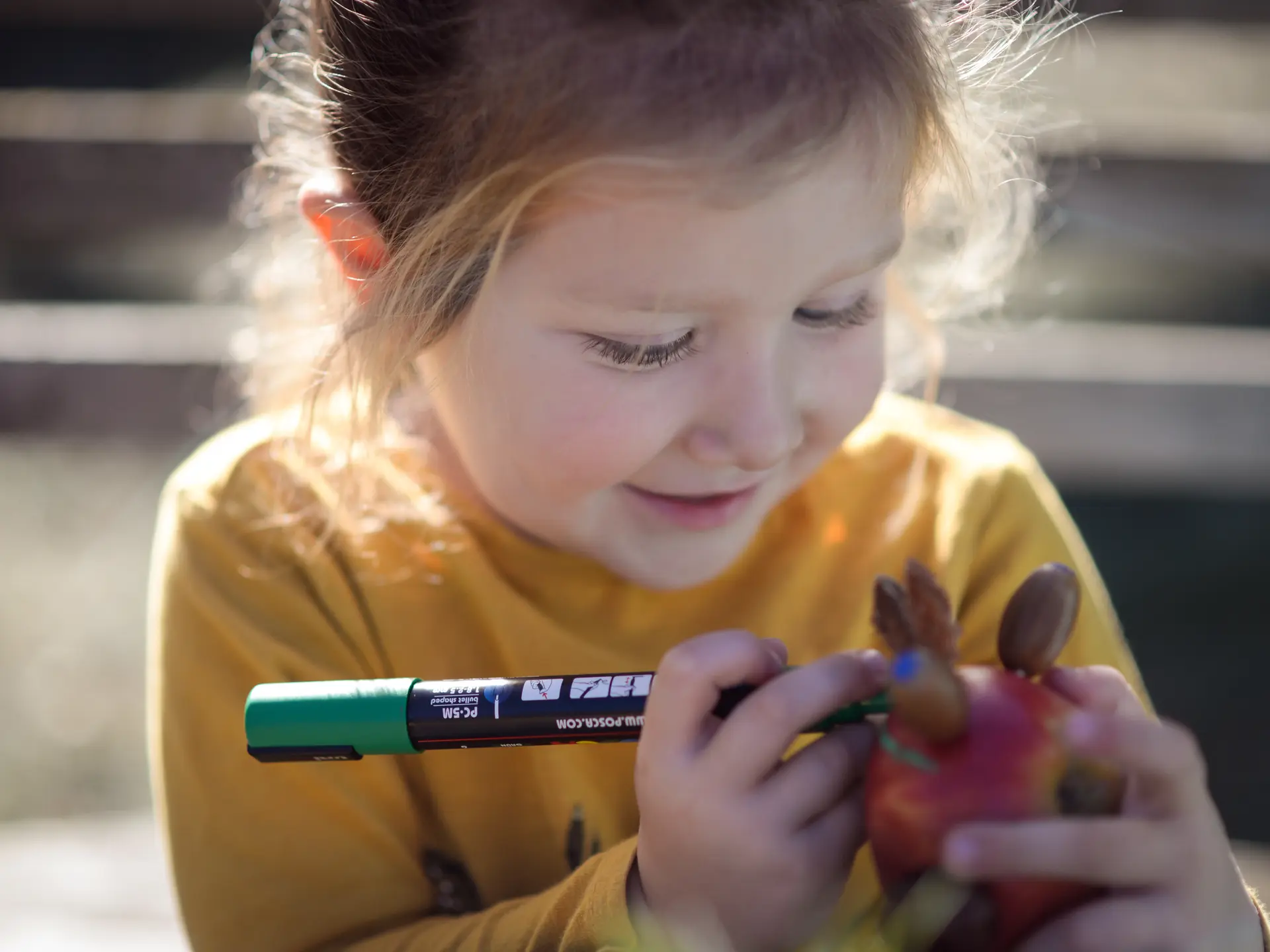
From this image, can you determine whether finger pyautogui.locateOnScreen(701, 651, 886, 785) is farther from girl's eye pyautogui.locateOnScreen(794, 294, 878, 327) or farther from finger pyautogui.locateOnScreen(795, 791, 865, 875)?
girl's eye pyautogui.locateOnScreen(794, 294, 878, 327)

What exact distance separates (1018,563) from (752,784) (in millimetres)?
415

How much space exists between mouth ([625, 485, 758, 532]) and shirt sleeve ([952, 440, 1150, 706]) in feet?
0.71

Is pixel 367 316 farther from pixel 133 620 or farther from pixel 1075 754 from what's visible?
pixel 133 620

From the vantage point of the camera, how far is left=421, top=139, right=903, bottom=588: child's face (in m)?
0.70

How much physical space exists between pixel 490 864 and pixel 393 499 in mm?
260

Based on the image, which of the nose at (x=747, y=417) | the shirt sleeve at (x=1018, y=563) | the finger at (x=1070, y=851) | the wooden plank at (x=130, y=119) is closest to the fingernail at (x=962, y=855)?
the finger at (x=1070, y=851)

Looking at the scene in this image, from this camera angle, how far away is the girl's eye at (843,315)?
76cm

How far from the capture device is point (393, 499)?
952mm

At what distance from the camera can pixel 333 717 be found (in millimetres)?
677

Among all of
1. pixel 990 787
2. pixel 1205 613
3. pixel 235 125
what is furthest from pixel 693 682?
pixel 1205 613

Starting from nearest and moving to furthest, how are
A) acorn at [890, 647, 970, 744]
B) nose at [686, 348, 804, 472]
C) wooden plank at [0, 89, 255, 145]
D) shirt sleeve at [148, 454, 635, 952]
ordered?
1. acorn at [890, 647, 970, 744]
2. nose at [686, 348, 804, 472]
3. shirt sleeve at [148, 454, 635, 952]
4. wooden plank at [0, 89, 255, 145]

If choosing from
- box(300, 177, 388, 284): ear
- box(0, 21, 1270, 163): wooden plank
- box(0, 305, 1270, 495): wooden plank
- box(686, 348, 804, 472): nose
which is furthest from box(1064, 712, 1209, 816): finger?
box(0, 305, 1270, 495): wooden plank

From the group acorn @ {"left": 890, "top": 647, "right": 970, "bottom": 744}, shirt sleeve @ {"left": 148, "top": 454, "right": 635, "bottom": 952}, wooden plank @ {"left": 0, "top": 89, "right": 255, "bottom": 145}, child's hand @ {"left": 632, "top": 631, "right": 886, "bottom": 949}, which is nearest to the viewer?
acorn @ {"left": 890, "top": 647, "right": 970, "bottom": 744}

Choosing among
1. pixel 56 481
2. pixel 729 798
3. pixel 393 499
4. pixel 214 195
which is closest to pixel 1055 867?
pixel 729 798
